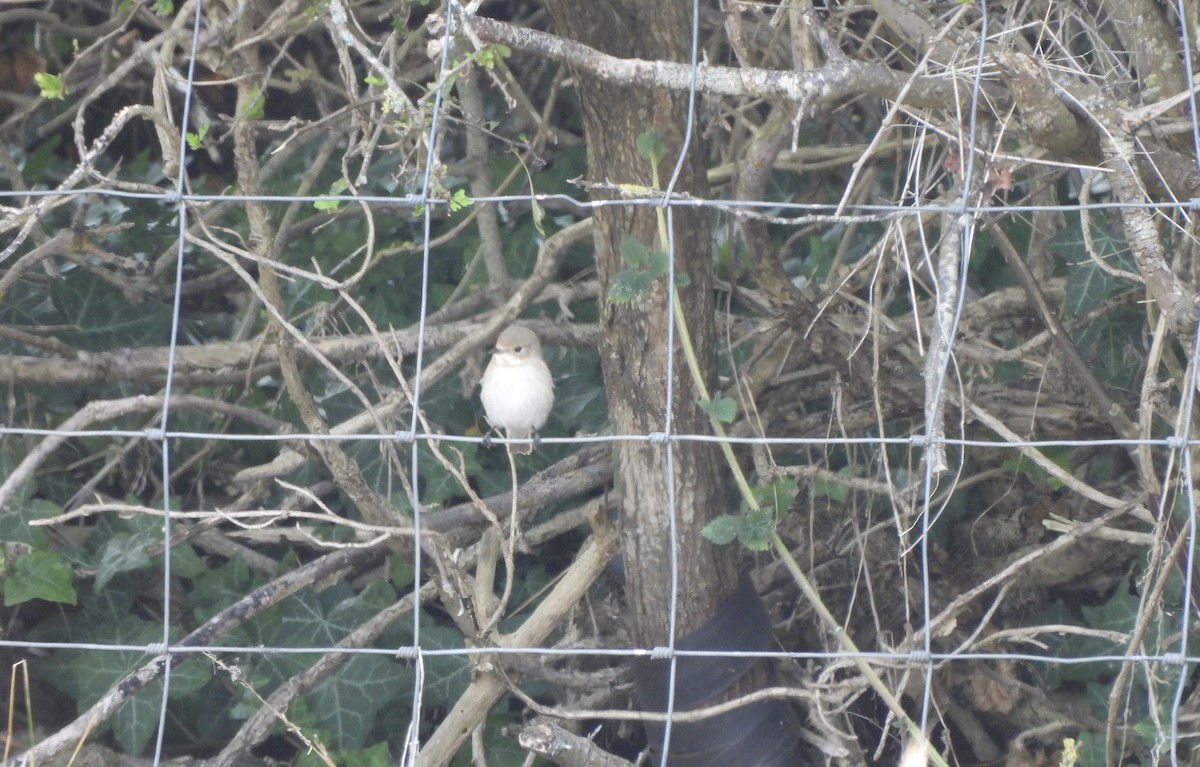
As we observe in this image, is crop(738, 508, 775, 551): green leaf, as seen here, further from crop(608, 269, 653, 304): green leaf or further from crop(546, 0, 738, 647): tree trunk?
crop(608, 269, 653, 304): green leaf

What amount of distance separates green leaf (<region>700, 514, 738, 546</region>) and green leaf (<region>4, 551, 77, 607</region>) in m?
1.44

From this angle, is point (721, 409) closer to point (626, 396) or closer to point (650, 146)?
point (626, 396)

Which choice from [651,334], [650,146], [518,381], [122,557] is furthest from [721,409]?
[122,557]

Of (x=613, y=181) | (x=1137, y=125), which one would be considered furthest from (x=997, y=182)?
(x=613, y=181)

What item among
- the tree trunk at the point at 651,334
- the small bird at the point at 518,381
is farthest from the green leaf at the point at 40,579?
the tree trunk at the point at 651,334

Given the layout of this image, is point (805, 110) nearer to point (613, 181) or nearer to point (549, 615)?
point (613, 181)

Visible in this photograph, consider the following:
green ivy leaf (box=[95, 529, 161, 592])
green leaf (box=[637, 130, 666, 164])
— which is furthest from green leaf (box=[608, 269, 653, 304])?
green ivy leaf (box=[95, 529, 161, 592])

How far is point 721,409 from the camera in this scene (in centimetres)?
251

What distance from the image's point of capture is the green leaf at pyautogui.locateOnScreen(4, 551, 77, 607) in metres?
2.94

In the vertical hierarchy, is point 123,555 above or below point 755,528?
below

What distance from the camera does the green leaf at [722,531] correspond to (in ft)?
8.37

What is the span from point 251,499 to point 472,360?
2.18ft

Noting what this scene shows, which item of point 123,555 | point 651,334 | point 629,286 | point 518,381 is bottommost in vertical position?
point 123,555

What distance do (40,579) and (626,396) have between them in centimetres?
139
